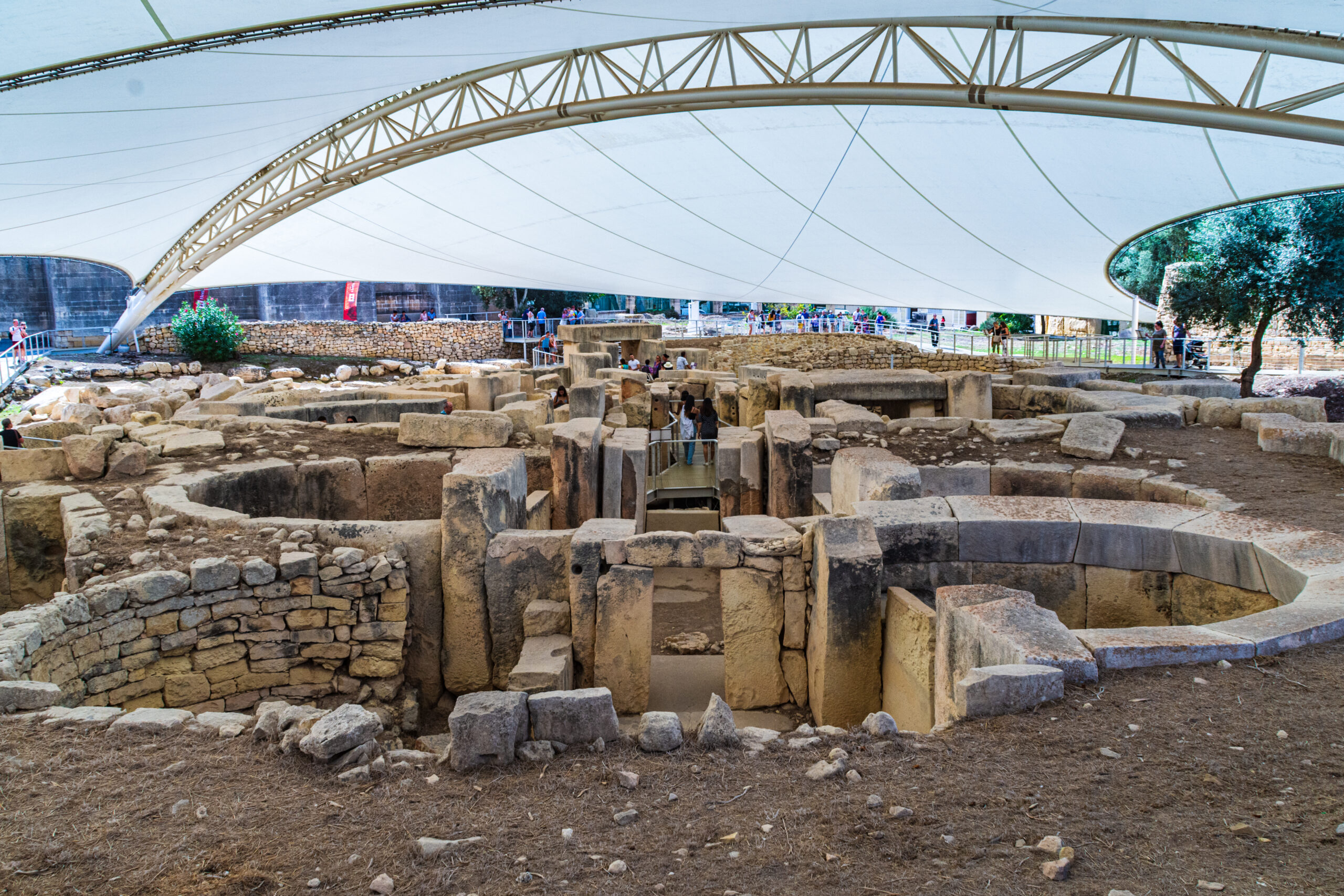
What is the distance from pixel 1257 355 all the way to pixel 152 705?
2170cm

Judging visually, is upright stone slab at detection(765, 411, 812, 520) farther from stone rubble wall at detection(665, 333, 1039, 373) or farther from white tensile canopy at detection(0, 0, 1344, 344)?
stone rubble wall at detection(665, 333, 1039, 373)

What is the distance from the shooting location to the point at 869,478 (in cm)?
736

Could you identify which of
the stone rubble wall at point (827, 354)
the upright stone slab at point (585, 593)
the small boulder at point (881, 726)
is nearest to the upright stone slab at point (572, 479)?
the upright stone slab at point (585, 593)

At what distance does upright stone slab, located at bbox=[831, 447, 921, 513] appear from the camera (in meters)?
6.82

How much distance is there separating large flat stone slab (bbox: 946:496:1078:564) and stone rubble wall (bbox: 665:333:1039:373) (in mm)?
15170

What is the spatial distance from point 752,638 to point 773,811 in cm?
279

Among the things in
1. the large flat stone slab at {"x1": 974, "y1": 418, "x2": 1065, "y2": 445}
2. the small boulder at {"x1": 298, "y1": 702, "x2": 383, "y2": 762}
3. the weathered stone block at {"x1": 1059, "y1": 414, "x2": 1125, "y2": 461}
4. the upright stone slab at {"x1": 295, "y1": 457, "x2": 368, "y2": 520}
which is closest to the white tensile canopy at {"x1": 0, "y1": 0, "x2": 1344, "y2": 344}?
the weathered stone block at {"x1": 1059, "y1": 414, "x2": 1125, "y2": 461}

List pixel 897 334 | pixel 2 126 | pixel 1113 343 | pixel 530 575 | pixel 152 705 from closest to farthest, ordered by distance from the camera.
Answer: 1. pixel 152 705
2. pixel 530 575
3. pixel 2 126
4. pixel 1113 343
5. pixel 897 334

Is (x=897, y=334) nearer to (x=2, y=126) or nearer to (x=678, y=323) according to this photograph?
(x=678, y=323)

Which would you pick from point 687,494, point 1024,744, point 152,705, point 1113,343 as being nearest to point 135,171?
point 687,494

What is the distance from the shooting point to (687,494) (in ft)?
40.5

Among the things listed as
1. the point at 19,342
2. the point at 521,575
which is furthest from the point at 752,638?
the point at 19,342

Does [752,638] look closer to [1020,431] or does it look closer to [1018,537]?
[1018,537]

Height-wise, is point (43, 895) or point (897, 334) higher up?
point (897, 334)
